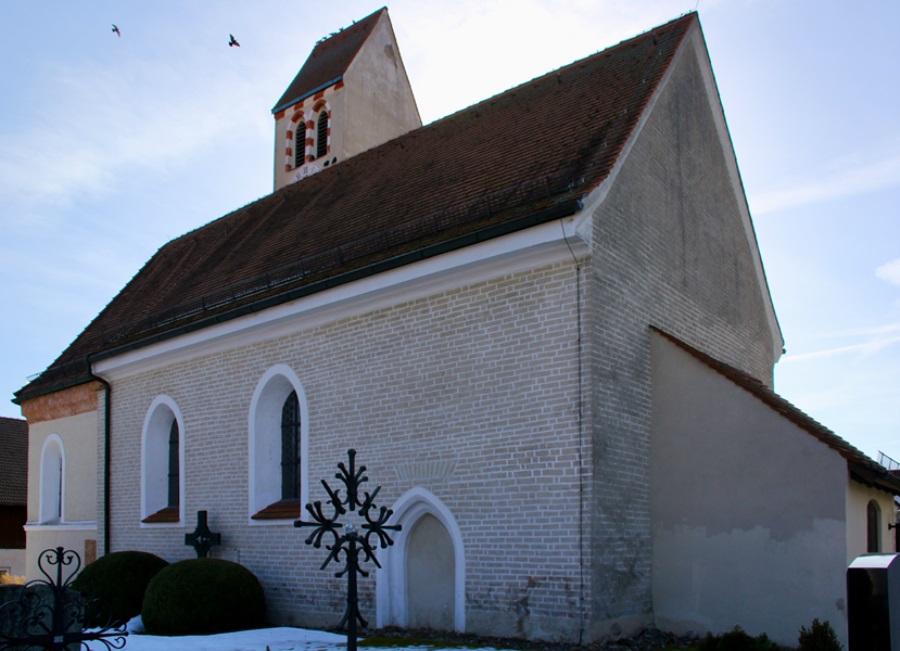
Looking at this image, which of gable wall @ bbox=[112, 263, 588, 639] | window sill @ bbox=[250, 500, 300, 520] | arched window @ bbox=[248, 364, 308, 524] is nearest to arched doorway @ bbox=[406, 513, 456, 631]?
gable wall @ bbox=[112, 263, 588, 639]

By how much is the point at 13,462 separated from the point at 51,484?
17141 mm

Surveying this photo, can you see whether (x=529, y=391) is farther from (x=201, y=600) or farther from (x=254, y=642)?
(x=201, y=600)

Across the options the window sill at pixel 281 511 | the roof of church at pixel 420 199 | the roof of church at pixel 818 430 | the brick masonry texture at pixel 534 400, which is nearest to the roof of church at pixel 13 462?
the roof of church at pixel 420 199

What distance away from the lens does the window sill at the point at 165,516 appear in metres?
16.9

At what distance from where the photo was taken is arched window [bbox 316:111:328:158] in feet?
79.9

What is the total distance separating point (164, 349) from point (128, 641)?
20.6 feet

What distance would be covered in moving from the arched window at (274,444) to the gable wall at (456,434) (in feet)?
0.82

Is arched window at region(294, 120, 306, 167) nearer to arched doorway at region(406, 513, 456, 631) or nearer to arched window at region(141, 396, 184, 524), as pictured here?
arched window at region(141, 396, 184, 524)

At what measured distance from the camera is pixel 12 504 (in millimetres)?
34438

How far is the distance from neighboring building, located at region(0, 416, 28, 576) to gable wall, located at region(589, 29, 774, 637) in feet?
92.7

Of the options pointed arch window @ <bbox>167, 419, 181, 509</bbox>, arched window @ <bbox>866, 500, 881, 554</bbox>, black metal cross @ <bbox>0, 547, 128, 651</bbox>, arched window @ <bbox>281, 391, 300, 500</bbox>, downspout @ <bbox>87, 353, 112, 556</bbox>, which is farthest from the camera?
downspout @ <bbox>87, 353, 112, 556</bbox>

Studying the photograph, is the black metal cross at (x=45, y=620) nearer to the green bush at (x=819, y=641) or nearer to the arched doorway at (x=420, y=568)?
the arched doorway at (x=420, y=568)

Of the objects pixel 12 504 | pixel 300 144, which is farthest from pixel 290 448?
pixel 12 504

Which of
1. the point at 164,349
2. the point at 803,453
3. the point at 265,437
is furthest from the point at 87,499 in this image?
the point at 803,453
